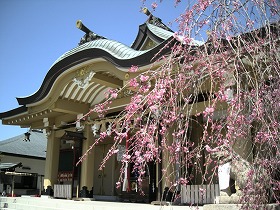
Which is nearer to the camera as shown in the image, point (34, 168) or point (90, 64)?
point (90, 64)

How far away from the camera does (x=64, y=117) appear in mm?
11914

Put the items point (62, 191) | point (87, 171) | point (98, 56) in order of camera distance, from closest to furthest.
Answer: point (98, 56)
point (87, 171)
point (62, 191)

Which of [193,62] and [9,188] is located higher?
[193,62]

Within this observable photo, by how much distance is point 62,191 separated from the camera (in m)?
11.3

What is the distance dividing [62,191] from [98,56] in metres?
5.48

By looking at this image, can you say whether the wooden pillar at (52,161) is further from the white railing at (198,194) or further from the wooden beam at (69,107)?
the white railing at (198,194)

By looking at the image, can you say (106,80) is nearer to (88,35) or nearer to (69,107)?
(69,107)

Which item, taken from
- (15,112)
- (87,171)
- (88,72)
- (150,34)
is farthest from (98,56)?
(15,112)

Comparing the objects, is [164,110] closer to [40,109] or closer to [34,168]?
[40,109]

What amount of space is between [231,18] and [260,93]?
3.00ft

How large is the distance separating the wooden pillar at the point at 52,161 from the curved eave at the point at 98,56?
2140mm

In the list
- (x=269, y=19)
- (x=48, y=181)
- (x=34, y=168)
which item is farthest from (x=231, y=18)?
(x=34, y=168)

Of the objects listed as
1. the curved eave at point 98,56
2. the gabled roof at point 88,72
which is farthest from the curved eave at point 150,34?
the curved eave at point 98,56

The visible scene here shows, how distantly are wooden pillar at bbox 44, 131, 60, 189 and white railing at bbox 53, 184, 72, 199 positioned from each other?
752 millimetres
